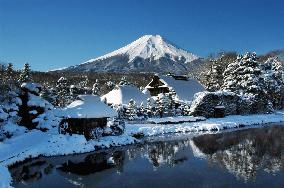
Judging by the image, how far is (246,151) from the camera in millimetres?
26750

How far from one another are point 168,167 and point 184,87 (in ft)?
139

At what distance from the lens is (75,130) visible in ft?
112

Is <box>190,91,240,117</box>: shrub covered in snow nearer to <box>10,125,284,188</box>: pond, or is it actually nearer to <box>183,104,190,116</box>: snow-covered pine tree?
<box>183,104,190,116</box>: snow-covered pine tree

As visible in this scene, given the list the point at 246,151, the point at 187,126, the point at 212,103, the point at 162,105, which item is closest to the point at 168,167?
the point at 246,151

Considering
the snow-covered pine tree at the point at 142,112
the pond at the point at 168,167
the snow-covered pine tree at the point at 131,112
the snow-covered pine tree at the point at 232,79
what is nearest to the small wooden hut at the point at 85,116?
the pond at the point at 168,167

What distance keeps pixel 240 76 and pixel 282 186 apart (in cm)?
4496

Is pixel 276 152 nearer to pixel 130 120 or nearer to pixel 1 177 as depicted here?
pixel 1 177

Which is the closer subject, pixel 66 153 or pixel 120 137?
pixel 66 153

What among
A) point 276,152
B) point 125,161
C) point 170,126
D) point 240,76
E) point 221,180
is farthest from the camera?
point 240,76

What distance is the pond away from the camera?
1869 centimetres

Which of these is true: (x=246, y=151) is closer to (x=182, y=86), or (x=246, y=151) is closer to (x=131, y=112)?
(x=131, y=112)

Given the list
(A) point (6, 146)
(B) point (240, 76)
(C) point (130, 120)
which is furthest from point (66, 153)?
(B) point (240, 76)

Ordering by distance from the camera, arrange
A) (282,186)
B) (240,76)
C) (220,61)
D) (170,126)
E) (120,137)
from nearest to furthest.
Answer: (282,186) → (120,137) → (170,126) → (240,76) → (220,61)

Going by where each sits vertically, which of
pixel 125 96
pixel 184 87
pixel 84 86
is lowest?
pixel 125 96
